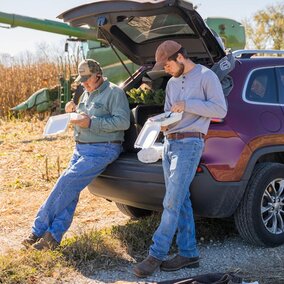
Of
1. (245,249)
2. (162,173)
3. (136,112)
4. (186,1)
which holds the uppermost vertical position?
(186,1)

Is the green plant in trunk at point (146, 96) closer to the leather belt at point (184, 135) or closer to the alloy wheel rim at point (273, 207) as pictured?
the leather belt at point (184, 135)

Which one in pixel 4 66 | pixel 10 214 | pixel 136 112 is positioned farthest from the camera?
pixel 4 66

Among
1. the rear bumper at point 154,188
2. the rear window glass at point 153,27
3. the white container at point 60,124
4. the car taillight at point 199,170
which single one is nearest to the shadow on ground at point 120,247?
the rear bumper at point 154,188

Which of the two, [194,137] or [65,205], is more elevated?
[194,137]

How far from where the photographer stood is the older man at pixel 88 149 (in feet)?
17.0

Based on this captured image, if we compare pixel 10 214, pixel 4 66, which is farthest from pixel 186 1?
pixel 4 66

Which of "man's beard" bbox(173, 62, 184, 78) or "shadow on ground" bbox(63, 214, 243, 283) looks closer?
"man's beard" bbox(173, 62, 184, 78)

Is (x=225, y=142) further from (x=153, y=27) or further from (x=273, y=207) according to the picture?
(x=153, y=27)

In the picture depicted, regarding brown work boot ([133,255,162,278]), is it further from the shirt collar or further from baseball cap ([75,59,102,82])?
baseball cap ([75,59,102,82])

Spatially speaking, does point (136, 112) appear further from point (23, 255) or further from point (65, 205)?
point (23, 255)

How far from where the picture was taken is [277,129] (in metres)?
5.19

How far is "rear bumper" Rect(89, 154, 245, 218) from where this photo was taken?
486 cm

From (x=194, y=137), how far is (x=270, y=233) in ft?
4.22

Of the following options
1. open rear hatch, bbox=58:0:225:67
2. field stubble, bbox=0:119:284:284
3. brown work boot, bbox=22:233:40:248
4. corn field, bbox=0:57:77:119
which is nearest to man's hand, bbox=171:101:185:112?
open rear hatch, bbox=58:0:225:67
